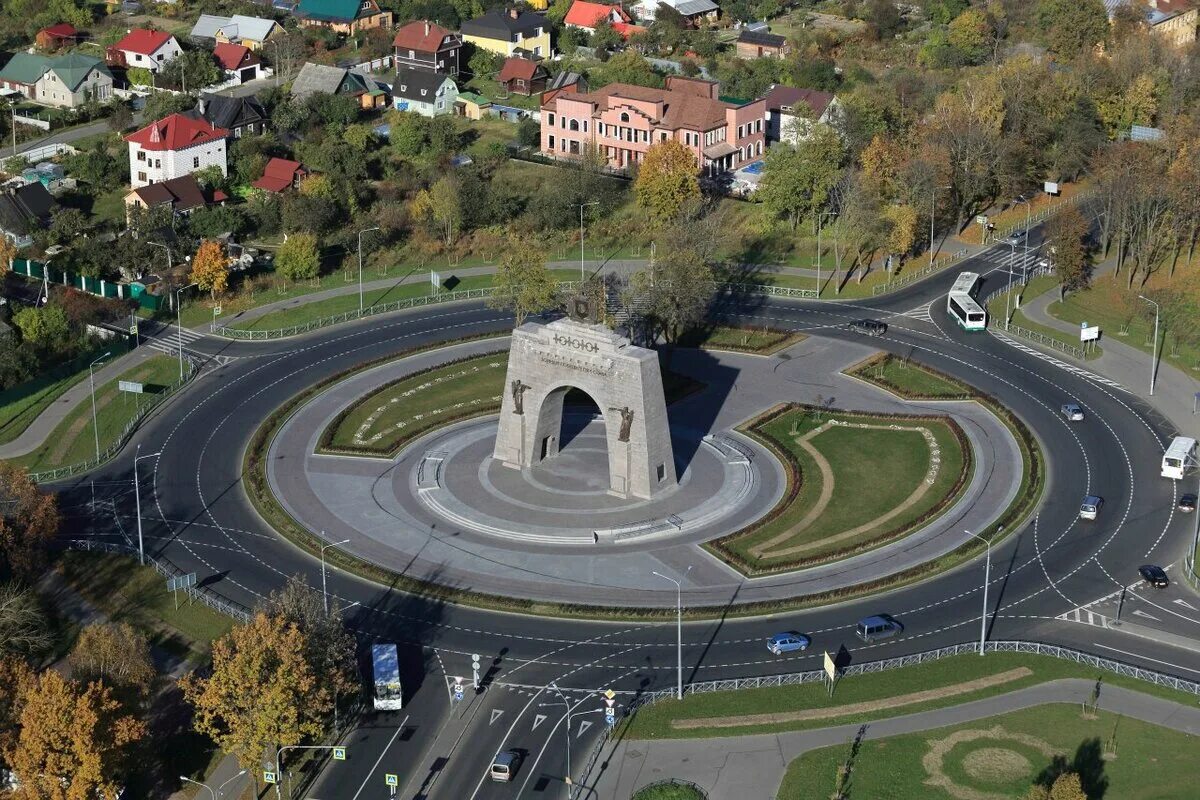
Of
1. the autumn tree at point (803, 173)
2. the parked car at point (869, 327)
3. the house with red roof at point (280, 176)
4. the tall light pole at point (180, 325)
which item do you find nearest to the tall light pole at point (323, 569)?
the tall light pole at point (180, 325)

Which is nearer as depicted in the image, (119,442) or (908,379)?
(119,442)

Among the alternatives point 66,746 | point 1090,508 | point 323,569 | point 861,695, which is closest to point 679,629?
point 861,695

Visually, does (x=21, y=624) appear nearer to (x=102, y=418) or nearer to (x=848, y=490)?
(x=102, y=418)

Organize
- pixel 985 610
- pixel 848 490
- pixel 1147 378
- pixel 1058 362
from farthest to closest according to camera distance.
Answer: pixel 1058 362, pixel 1147 378, pixel 848 490, pixel 985 610

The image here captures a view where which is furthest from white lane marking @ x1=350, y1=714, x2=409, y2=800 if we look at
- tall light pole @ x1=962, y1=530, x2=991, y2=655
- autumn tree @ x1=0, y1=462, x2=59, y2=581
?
tall light pole @ x1=962, y1=530, x2=991, y2=655

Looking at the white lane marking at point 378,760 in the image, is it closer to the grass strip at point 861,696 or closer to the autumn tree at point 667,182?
the grass strip at point 861,696

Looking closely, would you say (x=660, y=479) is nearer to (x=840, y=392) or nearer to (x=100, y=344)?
(x=840, y=392)

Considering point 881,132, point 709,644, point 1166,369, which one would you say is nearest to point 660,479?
point 709,644
